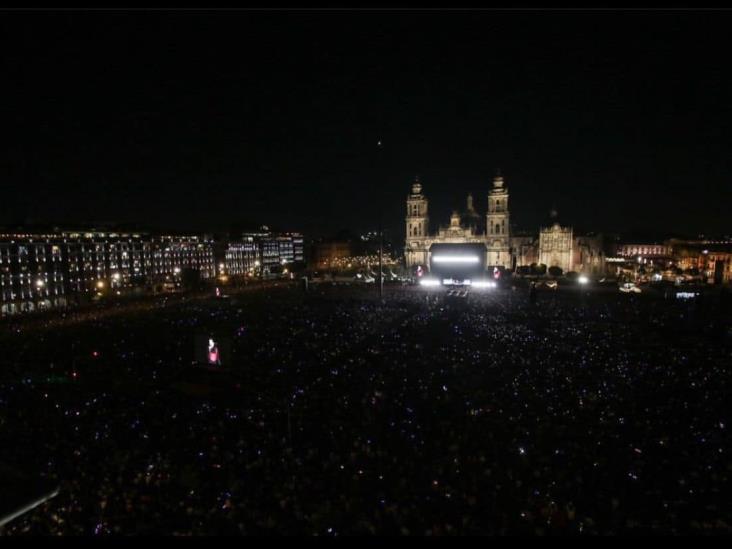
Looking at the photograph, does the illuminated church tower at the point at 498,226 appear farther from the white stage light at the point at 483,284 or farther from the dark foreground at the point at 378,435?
the dark foreground at the point at 378,435

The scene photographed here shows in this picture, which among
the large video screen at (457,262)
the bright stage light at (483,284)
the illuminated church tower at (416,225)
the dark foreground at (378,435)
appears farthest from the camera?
the illuminated church tower at (416,225)

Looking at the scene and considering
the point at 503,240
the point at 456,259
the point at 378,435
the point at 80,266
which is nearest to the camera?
the point at 378,435

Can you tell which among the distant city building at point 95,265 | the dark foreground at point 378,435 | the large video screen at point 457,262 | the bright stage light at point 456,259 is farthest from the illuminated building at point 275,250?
the dark foreground at point 378,435

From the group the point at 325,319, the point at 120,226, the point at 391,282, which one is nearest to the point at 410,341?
the point at 325,319

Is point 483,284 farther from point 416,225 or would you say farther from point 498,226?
point 416,225

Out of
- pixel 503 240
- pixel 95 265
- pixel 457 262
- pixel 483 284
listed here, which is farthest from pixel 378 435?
pixel 503 240

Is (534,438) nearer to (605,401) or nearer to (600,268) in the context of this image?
(605,401)

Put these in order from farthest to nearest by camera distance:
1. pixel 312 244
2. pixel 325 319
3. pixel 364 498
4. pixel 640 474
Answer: pixel 312 244 < pixel 325 319 < pixel 640 474 < pixel 364 498
